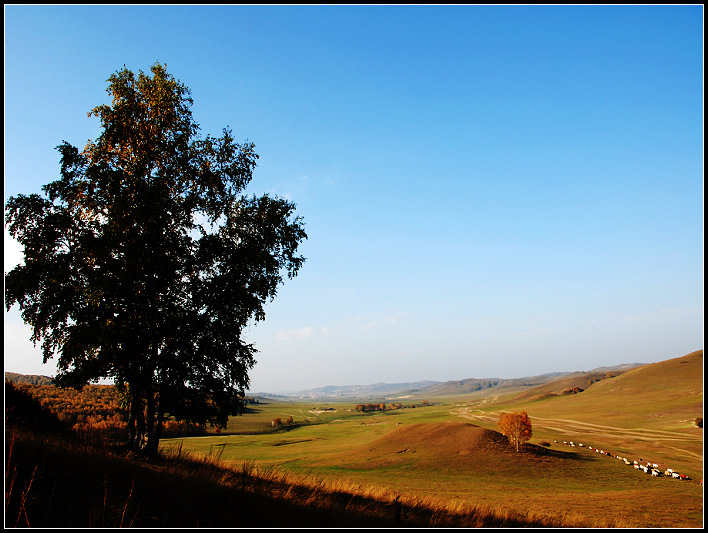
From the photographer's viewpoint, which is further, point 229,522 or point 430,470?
point 430,470

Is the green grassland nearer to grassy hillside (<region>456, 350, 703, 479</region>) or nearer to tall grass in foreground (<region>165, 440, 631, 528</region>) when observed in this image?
grassy hillside (<region>456, 350, 703, 479</region>)

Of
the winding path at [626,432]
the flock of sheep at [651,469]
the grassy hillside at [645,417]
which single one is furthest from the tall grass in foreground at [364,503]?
the winding path at [626,432]

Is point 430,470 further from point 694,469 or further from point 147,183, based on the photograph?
point 147,183

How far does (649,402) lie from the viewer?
476 ft

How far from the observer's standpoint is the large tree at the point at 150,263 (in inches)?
652

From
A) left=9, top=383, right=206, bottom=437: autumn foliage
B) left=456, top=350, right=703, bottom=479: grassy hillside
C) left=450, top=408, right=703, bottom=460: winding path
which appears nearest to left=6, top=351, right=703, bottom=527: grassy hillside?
left=450, top=408, right=703, bottom=460: winding path

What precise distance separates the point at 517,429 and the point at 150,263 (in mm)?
79849

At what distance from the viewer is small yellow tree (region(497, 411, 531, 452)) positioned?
74.8 m

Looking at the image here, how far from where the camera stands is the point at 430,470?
6375cm

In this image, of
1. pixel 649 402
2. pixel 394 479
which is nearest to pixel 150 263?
pixel 394 479

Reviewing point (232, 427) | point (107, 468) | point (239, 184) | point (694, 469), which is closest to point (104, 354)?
point (107, 468)

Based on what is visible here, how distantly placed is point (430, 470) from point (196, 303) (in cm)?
5997

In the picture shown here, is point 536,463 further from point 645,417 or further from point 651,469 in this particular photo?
point 645,417

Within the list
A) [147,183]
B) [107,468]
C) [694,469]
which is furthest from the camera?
[694,469]
